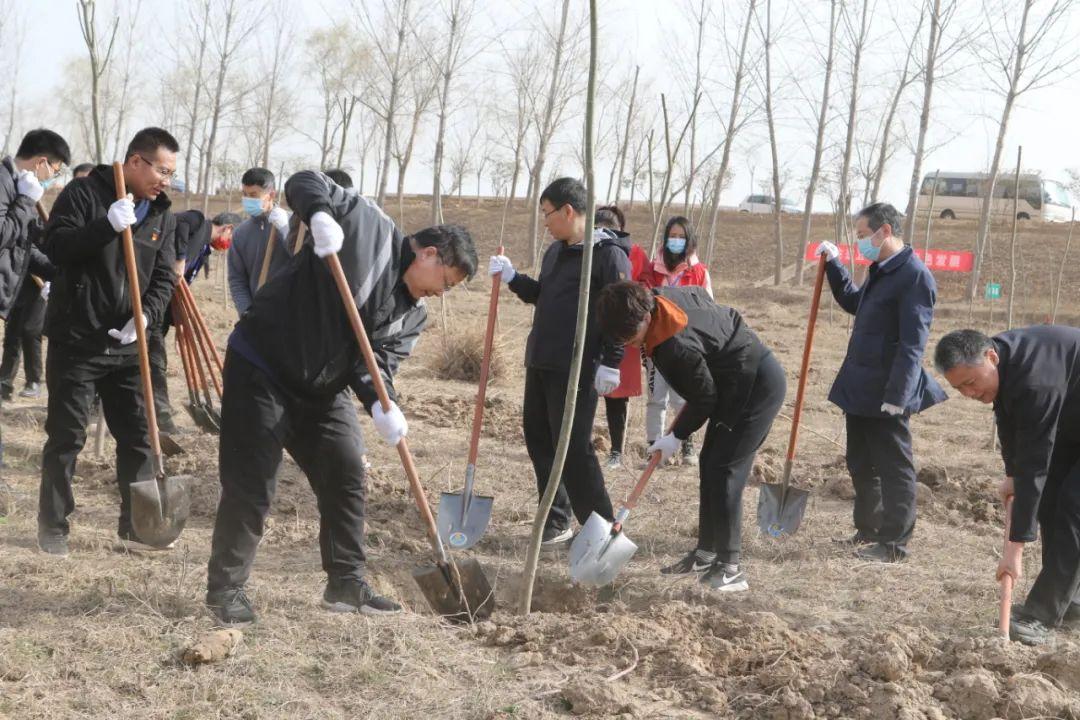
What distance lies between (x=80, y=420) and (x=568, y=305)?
2.10m

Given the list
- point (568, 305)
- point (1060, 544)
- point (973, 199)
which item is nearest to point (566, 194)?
point (568, 305)

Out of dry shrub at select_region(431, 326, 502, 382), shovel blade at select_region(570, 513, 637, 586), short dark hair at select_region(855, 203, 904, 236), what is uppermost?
short dark hair at select_region(855, 203, 904, 236)

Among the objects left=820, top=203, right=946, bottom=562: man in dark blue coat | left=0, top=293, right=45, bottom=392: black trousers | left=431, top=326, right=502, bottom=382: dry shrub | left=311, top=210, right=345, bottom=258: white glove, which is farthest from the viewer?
Result: left=431, top=326, right=502, bottom=382: dry shrub

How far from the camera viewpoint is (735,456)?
431cm

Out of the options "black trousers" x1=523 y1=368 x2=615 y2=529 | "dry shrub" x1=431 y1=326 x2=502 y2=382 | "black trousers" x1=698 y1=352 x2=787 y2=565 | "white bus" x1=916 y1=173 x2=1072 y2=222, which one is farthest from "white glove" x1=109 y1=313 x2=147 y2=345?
"white bus" x1=916 y1=173 x2=1072 y2=222

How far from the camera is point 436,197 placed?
20.5m

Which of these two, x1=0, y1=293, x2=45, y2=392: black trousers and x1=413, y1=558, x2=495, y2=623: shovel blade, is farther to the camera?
x1=0, y1=293, x2=45, y2=392: black trousers

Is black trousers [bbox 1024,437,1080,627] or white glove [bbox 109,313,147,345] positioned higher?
white glove [bbox 109,313,147,345]

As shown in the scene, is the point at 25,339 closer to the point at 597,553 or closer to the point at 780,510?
the point at 597,553

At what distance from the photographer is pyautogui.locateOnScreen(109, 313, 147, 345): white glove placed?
4027 millimetres

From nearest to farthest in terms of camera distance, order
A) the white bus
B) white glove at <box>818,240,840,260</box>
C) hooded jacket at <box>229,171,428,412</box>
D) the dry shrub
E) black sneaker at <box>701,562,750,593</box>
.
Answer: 1. hooded jacket at <box>229,171,428,412</box>
2. black sneaker at <box>701,562,750,593</box>
3. white glove at <box>818,240,840,260</box>
4. the dry shrub
5. the white bus

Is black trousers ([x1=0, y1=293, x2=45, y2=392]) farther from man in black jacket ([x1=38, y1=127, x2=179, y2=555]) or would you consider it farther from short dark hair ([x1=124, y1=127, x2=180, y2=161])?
short dark hair ([x1=124, y1=127, x2=180, y2=161])

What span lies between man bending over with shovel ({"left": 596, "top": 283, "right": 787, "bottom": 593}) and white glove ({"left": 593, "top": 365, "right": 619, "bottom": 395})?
0.28m

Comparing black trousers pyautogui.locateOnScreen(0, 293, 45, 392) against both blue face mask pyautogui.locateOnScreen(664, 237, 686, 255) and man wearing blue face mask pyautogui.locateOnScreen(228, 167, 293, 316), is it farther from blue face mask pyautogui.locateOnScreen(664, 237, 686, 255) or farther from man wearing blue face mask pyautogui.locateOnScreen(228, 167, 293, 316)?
blue face mask pyautogui.locateOnScreen(664, 237, 686, 255)
